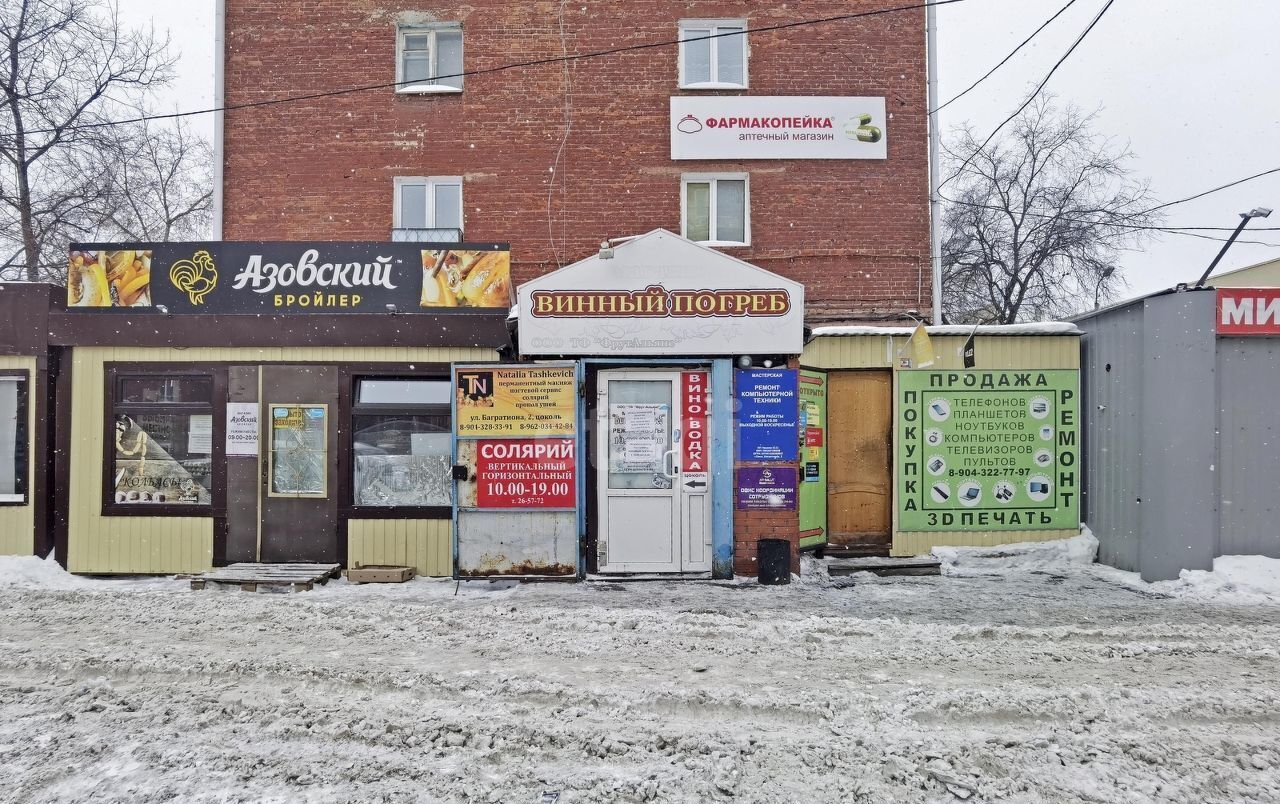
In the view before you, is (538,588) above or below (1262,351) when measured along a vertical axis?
below

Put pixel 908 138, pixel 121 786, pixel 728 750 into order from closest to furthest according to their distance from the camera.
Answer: pixel 121 786 < pixel 728 750 < pixel 908 138

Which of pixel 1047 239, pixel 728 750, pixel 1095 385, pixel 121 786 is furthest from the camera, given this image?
pixel 1047 239

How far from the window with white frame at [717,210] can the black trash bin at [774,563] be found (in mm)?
5597

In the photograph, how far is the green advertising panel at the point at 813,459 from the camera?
977 cm

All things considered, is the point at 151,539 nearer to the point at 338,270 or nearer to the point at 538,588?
the point at 338,270

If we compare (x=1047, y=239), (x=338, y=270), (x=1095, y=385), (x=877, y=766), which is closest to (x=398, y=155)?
(x=338, y=270)

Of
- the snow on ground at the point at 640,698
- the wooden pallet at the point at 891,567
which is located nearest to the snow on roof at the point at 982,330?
the wooden pallet at the point at 891,567

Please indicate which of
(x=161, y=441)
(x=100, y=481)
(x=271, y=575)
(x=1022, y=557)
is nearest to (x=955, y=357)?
(x=1022, y=557)

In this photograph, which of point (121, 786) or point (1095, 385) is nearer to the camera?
point (121, 786)

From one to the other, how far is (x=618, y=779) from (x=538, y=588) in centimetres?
455

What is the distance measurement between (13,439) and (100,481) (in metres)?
1.20

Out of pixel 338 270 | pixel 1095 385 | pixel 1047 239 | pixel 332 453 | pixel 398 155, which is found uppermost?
pixel 1047 239

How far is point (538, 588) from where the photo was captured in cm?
841

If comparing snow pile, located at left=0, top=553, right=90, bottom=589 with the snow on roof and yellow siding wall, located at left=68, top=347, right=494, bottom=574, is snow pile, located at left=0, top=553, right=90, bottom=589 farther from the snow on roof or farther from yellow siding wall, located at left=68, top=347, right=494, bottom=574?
the snow on roof
